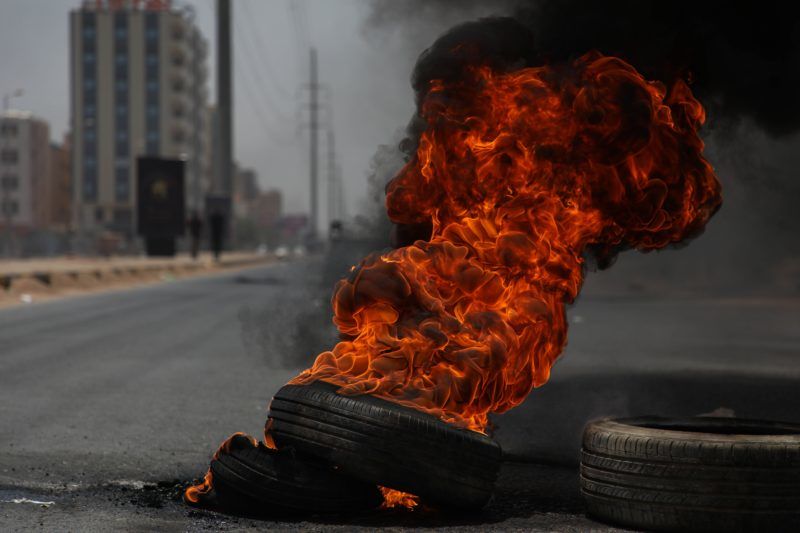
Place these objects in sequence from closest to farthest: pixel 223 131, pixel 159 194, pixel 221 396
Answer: pixel 221 396
pixel 159 194
pixel 223 131

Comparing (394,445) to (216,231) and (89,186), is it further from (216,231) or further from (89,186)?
(89,186)

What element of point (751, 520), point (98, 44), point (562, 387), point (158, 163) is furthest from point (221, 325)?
point (98, 44)

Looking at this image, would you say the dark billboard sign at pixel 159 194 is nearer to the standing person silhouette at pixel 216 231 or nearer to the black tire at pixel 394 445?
the standing person silhouette at pixel 216 231

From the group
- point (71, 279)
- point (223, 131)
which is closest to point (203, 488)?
point (71, 279)

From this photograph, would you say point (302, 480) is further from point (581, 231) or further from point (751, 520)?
point (581, 231)

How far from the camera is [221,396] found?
993 cm

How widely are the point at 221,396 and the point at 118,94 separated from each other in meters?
131

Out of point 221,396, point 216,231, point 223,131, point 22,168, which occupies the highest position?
point 22,168

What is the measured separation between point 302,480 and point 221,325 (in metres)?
14.0

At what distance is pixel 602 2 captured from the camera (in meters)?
8.21

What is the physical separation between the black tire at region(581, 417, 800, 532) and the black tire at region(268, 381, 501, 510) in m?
0.55

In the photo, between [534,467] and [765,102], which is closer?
[534,467]

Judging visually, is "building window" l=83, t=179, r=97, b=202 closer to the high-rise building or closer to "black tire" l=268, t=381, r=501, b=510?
the high-rise building

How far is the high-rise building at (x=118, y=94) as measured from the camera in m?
134
